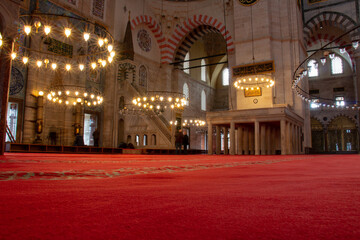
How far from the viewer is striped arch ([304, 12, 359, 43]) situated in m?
15.4

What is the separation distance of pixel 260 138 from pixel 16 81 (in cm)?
902

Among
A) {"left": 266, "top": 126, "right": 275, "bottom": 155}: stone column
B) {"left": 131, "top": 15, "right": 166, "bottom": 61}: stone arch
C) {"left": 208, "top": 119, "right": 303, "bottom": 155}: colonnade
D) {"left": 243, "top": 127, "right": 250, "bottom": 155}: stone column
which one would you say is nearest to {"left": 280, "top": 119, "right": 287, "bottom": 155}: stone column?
{"left": 208, "top": 119, "right": 303, "bottom": 155}: colonnade

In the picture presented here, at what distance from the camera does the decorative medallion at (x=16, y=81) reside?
995 cm

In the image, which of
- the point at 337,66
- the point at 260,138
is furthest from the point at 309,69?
the point at 337,66

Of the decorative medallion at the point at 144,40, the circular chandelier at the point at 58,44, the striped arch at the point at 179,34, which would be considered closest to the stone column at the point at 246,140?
the circular chandelier at the point at 58,44

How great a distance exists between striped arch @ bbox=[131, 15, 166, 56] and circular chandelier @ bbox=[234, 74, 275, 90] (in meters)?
5.94

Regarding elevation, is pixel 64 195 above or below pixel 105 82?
below

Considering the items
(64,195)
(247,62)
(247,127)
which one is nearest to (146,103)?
(247,127)

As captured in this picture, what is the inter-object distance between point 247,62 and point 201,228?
44.3ft

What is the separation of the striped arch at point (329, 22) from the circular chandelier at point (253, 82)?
580cm

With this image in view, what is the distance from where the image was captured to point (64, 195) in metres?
1.08

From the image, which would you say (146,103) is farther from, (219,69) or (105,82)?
(219,69)

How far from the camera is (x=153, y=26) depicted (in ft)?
54.0

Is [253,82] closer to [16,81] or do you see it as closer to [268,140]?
[268,140]
